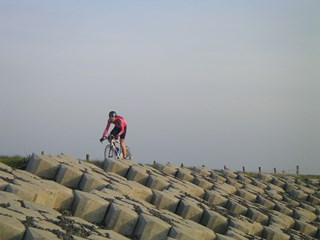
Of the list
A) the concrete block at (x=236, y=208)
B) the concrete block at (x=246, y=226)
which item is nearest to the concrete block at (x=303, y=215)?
the concrete block at (x=236, y=208)

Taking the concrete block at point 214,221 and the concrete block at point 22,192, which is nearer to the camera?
the concrete block at point 22,192

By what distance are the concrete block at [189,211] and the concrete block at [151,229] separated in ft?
8.85

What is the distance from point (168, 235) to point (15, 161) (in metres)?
6.23

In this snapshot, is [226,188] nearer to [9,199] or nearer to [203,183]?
[203,183]

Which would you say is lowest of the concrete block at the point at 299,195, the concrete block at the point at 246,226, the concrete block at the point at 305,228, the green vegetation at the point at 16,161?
the green vegetation at the point at 16,161

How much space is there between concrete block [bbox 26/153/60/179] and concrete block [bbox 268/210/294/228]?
7.16 m

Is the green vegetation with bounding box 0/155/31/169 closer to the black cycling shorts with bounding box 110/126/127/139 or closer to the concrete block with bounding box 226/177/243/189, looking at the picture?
the black cycling shorts with bounding box 110/126/127/139

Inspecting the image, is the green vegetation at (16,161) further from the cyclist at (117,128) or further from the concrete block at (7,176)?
the cyclist at (117,128)

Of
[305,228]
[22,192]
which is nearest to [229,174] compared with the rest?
[305,228]

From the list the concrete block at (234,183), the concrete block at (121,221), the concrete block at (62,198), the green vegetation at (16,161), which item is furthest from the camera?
the concrete block at (234,183)

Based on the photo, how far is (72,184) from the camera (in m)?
12.3

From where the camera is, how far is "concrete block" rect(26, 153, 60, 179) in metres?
12.5

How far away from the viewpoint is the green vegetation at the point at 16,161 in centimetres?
1374

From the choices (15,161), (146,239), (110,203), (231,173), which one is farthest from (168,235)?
(231,173)
